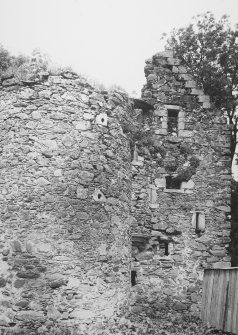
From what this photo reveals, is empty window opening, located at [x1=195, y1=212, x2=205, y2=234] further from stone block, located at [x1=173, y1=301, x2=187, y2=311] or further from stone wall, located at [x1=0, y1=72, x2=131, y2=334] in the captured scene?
stone wall, located at [x1=0, y1=72, x2=131, y2=334]

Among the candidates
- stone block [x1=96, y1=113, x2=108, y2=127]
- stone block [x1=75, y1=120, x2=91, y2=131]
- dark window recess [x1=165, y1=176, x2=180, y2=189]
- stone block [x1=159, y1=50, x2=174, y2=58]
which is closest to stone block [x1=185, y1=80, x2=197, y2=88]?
stone block [x1=159, y1=50, x2=174, y2=58]

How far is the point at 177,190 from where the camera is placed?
10.9 meters

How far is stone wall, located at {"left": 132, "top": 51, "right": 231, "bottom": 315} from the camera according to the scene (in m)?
10.4

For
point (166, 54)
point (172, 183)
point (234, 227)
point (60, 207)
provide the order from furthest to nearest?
point (234, 227), point (166, 54), point (172, 183), point (60, 207)

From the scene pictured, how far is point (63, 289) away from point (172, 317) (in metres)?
4.07

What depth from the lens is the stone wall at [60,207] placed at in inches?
270

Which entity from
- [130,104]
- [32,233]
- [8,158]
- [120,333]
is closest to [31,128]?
[8,158]

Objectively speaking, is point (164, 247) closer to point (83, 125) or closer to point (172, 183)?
point (172, 183)

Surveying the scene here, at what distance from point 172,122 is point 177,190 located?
2.18 metres

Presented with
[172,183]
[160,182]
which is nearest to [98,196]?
[160,182]

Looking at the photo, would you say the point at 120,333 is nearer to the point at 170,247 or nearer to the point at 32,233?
the point at 32,233

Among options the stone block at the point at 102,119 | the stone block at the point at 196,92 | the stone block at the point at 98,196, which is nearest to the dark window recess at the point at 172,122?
Result: the stone block at the point at 196,92

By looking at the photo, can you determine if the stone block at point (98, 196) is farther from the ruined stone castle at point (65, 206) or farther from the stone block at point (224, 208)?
the stone block at point (224, 208)

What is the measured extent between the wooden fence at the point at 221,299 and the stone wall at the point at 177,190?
0.86 feet
